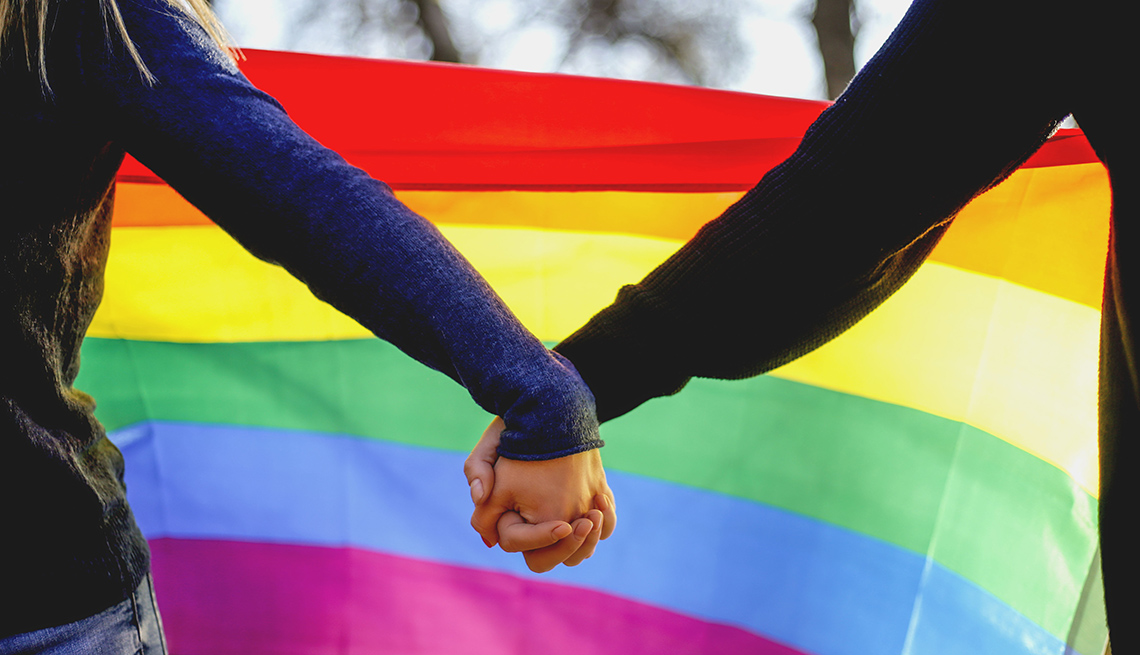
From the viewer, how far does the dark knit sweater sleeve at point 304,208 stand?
2.37 ft

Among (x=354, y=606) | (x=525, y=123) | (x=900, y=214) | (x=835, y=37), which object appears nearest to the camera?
(x=900, y=214)

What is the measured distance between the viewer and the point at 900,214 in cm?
95

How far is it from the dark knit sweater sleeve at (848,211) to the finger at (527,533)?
25 cm

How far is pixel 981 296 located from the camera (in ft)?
4.58

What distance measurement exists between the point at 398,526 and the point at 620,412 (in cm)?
73

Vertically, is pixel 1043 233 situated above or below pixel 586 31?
below

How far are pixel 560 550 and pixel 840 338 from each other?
33.5 inches

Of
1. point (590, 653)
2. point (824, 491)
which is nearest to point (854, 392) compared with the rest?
point (824, 491)

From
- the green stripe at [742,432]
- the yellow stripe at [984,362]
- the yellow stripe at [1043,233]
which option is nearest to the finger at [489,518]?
the green stripe at [742,432]

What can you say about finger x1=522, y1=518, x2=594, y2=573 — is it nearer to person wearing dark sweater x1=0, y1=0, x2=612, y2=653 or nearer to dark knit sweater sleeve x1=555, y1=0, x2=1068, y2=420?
person wearing dark sweater x1=0, y1=0, x2=612, y2=653

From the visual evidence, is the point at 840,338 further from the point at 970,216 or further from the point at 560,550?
the point at 560,550

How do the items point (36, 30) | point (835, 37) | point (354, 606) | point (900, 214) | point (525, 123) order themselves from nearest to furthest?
1. point (36, 30)
2. point (900, 214)
3. point (525, 123)
4. point (354, 606)
5. point (835, 37)

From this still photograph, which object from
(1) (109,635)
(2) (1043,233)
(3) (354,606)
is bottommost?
(3) (354,606)

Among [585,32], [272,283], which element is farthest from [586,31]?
[272,283]
